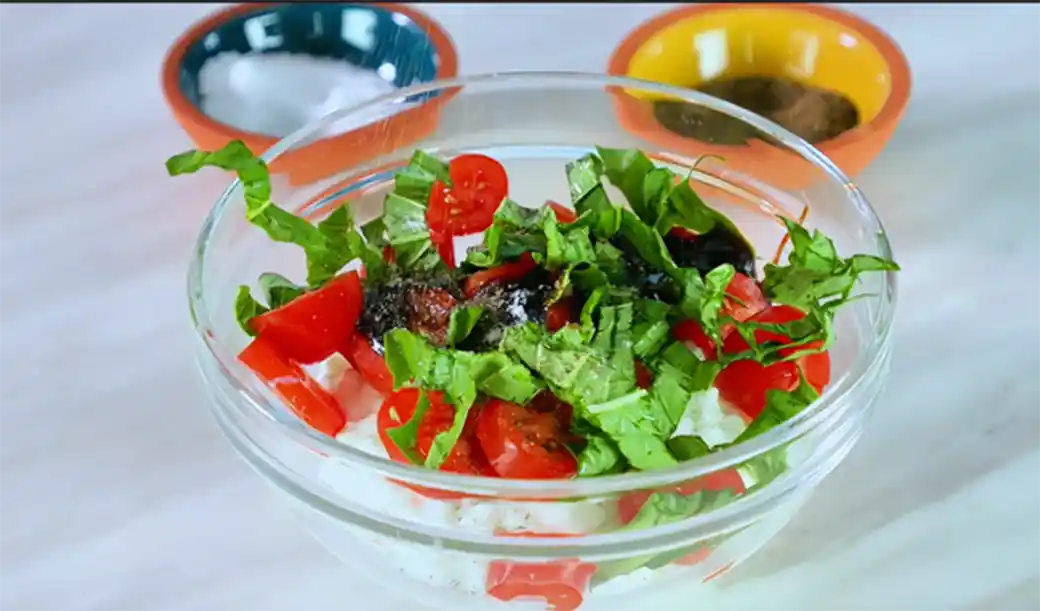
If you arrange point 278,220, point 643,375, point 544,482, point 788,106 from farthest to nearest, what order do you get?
point 788,106 < point 278,220 < point 643,375 < point 544,482

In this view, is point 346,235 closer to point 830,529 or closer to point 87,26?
point 830,529

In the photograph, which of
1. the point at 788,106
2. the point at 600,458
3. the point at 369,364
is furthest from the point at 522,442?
the point at 788,106

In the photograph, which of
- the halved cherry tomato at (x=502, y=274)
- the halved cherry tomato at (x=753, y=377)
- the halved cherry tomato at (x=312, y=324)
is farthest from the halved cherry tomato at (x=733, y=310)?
the halved cherry tomato at (x=312, y=324)

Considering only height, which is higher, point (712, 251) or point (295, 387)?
point (712, 251)

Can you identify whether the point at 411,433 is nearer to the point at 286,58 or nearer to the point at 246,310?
the point at 246,310

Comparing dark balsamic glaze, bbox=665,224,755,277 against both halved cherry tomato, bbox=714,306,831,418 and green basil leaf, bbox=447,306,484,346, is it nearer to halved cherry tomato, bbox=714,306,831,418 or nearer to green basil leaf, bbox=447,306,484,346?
halved cherry tomato, bbox=714,306,831,418

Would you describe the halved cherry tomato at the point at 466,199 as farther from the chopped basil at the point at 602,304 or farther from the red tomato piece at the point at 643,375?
the red tomato piece at the point at 643,375

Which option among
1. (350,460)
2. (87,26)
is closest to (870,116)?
(350,460)
